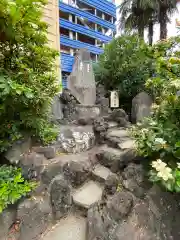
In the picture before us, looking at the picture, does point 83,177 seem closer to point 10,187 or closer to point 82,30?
point 10,187

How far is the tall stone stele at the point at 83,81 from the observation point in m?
4.78

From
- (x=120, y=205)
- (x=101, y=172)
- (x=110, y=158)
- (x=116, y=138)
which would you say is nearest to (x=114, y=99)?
(x=116, y=138)

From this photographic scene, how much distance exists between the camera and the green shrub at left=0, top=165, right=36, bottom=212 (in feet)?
5.86

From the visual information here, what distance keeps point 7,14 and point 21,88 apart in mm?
833

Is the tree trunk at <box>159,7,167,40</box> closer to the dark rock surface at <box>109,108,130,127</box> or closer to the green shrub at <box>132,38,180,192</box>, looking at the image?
the dark rock surface at <box>109,108,130,127</box>

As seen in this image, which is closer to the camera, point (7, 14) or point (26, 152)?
point (7, 14)

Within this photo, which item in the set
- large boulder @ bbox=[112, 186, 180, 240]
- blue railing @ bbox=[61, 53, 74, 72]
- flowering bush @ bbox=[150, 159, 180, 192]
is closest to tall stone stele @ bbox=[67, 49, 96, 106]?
large boulder @ bbox=[112, 186, 180, 240]

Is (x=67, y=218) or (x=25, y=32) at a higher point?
(x=25, y=32)

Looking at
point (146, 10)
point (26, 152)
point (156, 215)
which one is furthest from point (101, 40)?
point (156, 215)

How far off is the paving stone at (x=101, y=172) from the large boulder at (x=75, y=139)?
0.62m

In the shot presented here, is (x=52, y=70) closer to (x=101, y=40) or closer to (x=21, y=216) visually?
(x=21, y=216)

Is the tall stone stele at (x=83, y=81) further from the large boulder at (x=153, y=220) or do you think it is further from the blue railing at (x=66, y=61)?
the blue railing at (x=66, y=61)

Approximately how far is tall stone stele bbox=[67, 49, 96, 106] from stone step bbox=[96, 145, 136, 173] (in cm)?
194

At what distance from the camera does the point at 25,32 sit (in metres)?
2.17
